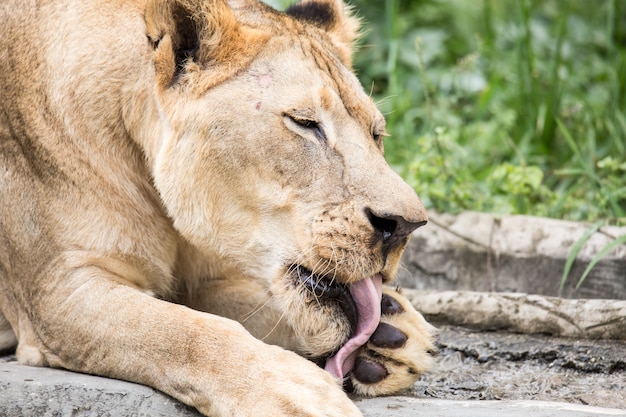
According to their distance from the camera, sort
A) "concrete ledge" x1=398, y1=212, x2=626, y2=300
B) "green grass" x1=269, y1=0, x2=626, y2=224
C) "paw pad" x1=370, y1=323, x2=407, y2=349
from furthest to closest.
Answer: "green grass" x1=269, y1=0, x2=626, y2=224, "concrete ledge" x1=398, y1=212, x2=626, y2=300, "paw pad" x1=370, y1=323, x2=407, y2=349

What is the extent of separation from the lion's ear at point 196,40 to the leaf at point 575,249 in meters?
1.66

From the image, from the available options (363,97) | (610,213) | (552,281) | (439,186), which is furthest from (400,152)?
(363,97)

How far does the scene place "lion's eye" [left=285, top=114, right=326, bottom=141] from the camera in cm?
327

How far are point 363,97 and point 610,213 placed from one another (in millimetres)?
2053

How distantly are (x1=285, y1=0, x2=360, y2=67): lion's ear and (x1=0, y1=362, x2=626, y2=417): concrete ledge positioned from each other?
5.03ft

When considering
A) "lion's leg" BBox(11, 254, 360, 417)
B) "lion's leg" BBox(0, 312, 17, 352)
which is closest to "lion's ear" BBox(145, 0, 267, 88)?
"lion's leg" BBox(11, 254, 360, 417)

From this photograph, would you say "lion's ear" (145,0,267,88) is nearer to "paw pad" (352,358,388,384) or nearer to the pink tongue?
the pink tongue

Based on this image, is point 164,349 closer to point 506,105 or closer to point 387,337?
point 387,337

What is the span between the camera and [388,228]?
3.11 m

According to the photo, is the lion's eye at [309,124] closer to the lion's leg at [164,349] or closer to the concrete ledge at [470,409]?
the lion's leg at [164,349]

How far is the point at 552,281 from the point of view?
14.6ft

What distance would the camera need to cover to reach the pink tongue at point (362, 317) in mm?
3176

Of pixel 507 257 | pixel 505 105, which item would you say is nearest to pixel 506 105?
pixel 505 105

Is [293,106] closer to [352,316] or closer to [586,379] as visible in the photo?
[352,316]
